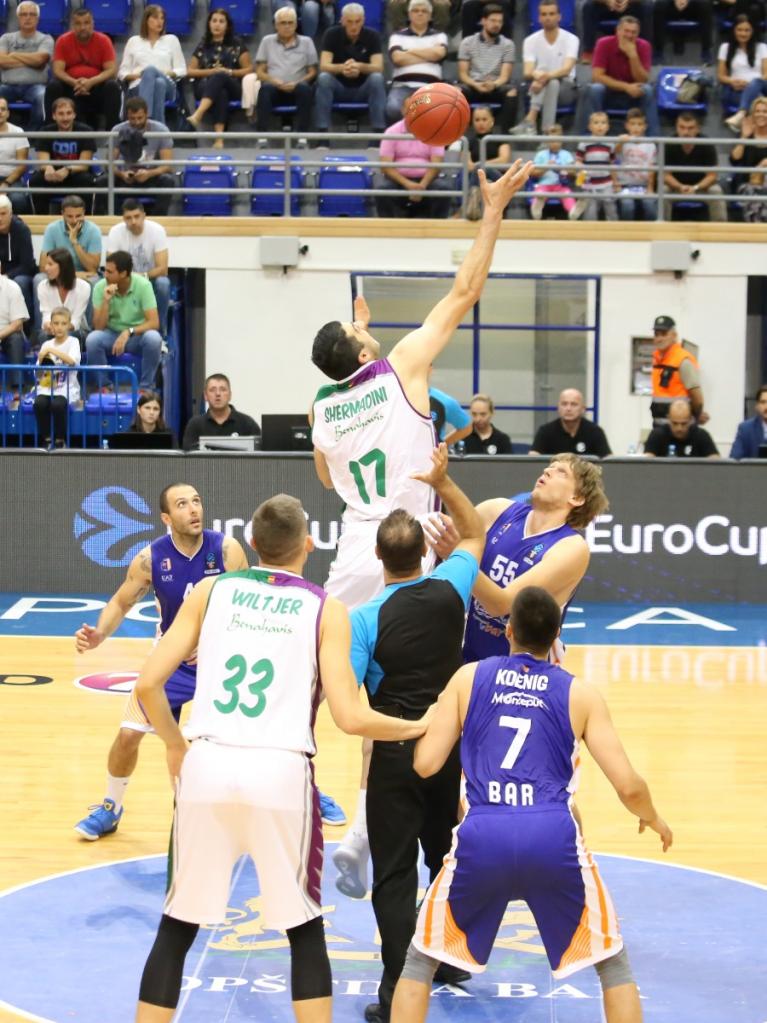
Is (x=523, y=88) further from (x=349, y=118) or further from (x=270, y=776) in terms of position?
(x=270, y=776)

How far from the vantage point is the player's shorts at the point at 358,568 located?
6199 millimetres

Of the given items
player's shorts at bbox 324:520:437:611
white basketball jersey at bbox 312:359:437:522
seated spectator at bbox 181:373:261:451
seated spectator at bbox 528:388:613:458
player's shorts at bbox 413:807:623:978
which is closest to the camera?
player's shorts at bbox 413:807:623:978

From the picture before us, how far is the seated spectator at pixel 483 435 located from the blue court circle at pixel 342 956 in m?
7.20

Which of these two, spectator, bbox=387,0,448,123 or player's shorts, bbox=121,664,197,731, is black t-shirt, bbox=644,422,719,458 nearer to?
spectator, bbox=387,0,448,123

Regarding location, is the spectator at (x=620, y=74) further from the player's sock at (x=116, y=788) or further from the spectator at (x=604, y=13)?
the player's sock at (x=116, y=788)

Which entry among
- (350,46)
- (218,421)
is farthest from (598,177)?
(218,421)

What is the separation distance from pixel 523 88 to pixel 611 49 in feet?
3.78

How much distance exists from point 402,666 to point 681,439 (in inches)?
353

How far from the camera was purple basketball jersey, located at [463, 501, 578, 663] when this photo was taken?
628 centimetres

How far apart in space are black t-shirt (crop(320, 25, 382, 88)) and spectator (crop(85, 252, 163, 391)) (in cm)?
476

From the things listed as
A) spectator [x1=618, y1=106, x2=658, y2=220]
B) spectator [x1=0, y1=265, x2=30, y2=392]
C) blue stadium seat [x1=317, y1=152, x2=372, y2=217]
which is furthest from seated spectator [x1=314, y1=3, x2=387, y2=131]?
spectator [x1=0, y1=265, x2=30, y2=392]

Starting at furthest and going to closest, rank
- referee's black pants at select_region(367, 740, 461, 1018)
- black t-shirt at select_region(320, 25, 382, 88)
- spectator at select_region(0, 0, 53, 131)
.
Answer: spectator at select_region(0, 0, 53, 131) < black t-shirt at select_region(320, 25, 382, 88) < referee's black pants at select_region(367, 740, 461, 1018)

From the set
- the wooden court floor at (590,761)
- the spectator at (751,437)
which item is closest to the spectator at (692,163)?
the spectator at (751,437)

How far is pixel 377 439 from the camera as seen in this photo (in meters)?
6.11
